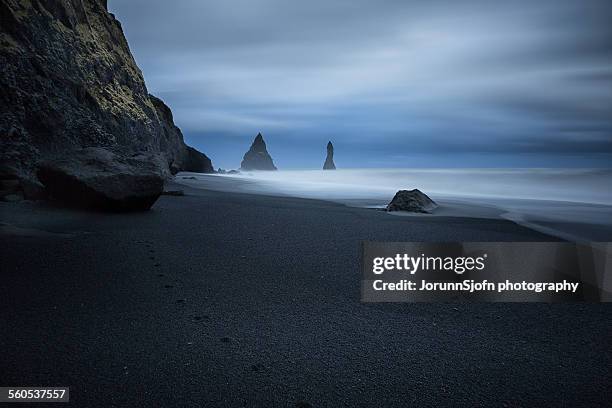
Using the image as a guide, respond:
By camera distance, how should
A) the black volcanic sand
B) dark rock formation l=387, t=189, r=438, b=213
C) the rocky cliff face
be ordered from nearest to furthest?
the black volcanic sand → the rocky cliff face → dark rock formation l=387, t=189, r=438, b=213

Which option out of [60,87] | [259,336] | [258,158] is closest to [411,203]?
[259,336]

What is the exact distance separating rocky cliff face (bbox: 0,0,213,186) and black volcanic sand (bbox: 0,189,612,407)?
17.0ft

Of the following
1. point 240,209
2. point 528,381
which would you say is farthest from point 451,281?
point 240,209

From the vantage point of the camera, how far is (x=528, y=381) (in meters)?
2.02

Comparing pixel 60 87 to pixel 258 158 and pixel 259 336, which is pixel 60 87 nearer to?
pixel 259 336

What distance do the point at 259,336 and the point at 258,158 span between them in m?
150

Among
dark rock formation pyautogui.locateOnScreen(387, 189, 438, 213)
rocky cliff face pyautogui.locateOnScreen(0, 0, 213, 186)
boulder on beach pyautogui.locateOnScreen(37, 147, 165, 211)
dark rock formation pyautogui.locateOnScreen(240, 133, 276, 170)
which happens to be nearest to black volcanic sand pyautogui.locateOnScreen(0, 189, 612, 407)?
boulder on beach pyautogui.locateOnScreen(37, 147, 165, 211)

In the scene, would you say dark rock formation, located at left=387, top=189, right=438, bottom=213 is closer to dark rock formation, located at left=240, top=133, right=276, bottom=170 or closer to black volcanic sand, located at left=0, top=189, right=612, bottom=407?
black volcanic sand, located at left=0, top=189, right=612, bottom=407

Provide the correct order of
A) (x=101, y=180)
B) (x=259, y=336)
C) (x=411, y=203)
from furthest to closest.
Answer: (x=411, y=203), (x=101, y=180), (x=259, y=336)

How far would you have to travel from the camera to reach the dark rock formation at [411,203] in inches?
346

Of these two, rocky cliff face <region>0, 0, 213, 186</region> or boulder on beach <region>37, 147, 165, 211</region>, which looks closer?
boulder on beach <region>37, 147, 165, 211</region>

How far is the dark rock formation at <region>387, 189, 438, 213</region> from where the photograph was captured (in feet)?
28.9

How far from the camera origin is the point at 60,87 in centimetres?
989

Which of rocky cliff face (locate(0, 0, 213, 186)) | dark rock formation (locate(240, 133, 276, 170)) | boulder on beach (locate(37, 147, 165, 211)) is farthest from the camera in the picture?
dark rock formation (locate(240, 133, 276, 170))
